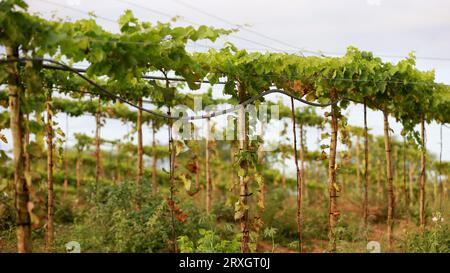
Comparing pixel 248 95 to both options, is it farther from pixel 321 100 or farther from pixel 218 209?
pixel 218 209

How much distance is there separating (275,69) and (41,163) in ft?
38.9

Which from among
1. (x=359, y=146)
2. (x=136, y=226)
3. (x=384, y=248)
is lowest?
(x=384, y=248)

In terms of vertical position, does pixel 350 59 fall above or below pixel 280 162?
above

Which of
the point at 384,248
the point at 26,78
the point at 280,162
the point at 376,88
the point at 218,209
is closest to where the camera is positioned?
the point at 26,78

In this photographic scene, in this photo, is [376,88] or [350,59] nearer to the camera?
[350,59]

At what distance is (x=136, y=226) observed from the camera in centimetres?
836

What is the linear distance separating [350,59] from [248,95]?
1.29 meters

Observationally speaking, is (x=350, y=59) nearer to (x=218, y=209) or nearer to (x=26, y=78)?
(x=26, y=78)

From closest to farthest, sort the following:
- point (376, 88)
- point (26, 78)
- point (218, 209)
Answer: point (26, 78)
point (376, 88)
point (218, 209)

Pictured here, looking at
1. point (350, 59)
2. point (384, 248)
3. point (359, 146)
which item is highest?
point (350, 59)
